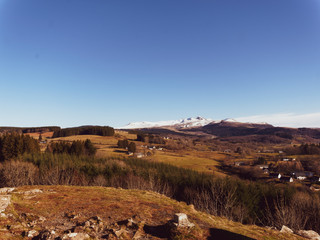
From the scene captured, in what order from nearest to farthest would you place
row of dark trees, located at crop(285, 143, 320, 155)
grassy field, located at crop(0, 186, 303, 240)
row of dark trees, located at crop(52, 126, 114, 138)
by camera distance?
grassy field, located at crop(0, 186, 303, 240) → row of dark trees, located at crop(285, 143, 320, 155) → row of dark trees, located at crop(52, 126, 114, 138)

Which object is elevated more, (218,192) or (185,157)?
(218,192)

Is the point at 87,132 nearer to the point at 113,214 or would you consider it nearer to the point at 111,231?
the point at 113,214

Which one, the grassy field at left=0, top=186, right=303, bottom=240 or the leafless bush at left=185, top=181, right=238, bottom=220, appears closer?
the grassy field at left=0, top=186, right=303, bottom=240

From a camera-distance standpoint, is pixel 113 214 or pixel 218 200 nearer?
pixel 113 214

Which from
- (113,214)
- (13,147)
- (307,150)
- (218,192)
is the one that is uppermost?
(13,147)

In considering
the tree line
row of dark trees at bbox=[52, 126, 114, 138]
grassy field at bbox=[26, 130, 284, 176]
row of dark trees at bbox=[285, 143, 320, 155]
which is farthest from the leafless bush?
row of dark trees at bbox=[52, 126, 114, 138]

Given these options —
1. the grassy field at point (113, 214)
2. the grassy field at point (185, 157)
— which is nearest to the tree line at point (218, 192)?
the grassy field at point (113, 214)

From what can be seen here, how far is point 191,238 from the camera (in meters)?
8.62

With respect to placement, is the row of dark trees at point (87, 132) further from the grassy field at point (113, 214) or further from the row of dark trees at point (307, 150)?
the grassy field at point (113, 214)

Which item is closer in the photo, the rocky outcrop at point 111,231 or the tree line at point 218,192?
the rocky outcrop at point 111,231

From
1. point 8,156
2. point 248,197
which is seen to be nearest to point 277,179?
point 248,197

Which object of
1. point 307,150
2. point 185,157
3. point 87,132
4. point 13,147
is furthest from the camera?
point 87,132

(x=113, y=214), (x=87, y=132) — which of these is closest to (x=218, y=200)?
(x=113, y=214)

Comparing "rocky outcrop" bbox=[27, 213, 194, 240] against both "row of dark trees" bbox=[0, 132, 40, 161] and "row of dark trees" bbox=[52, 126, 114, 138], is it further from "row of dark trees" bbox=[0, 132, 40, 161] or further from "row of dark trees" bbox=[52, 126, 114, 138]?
"row of dark trees" bbox=[52, 126, 114, 138]
